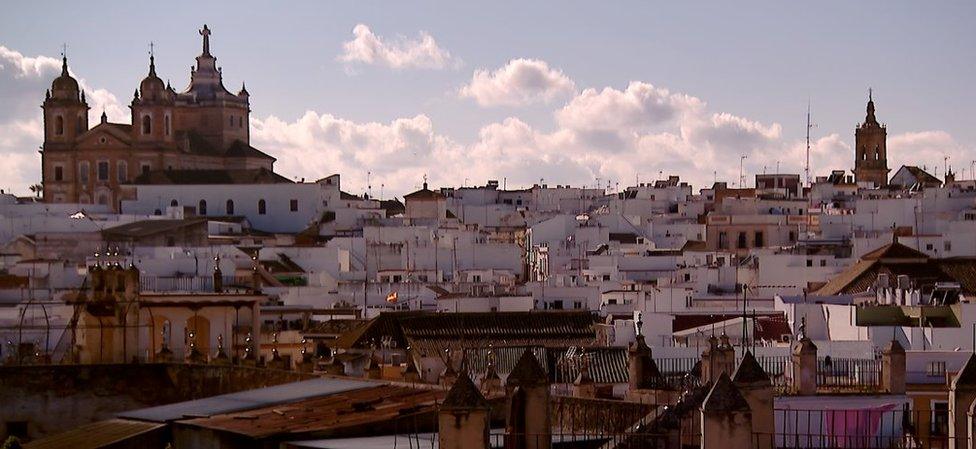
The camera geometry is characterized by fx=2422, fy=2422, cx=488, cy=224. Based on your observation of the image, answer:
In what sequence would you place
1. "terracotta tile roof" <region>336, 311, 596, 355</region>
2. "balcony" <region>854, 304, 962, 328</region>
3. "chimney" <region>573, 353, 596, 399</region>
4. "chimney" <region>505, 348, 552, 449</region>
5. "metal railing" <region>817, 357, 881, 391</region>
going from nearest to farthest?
"chimney" <region>505, 348, 552, 449</region>, "metal railing" <region>817, 357, 881, 391</region>, "chimney" <region>573, 353, 596, 399</region>, "balcony" <region>854, 304, 962, 328</region>, "terracotta tile roof" <region>336, 311, 596, 355</region>

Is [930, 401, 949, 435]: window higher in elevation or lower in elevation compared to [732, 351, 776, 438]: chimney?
lower

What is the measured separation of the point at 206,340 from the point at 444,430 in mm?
18302

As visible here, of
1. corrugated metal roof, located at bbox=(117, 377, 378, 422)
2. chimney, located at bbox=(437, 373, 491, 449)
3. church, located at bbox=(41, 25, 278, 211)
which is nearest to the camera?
chimney, located at bbox=(437, 373, 491, 449)

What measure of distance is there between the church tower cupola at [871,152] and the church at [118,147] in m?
21.2

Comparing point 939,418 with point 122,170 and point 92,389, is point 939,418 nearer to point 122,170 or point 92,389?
point 92,389

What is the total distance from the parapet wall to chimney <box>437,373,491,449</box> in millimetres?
10490

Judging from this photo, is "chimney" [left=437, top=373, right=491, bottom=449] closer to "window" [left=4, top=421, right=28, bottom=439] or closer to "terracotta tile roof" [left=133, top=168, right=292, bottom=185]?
"window" [left=4, top=421, right=28, bottom=439]

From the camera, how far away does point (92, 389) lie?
25.0 metres

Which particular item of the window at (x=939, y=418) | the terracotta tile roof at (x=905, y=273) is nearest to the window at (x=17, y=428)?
the window at (x=939, y=418)

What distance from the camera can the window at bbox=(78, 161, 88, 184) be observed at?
81625 millimetres

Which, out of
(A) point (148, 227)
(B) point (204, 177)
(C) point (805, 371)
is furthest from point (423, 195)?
(C) point (805, 371)

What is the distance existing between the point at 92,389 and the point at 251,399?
14.7 feet

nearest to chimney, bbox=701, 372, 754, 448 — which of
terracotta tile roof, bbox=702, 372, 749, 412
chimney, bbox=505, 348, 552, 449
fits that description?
terracotta tile roof, bbox=702, 372, 749, 412

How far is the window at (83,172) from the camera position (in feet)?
268
